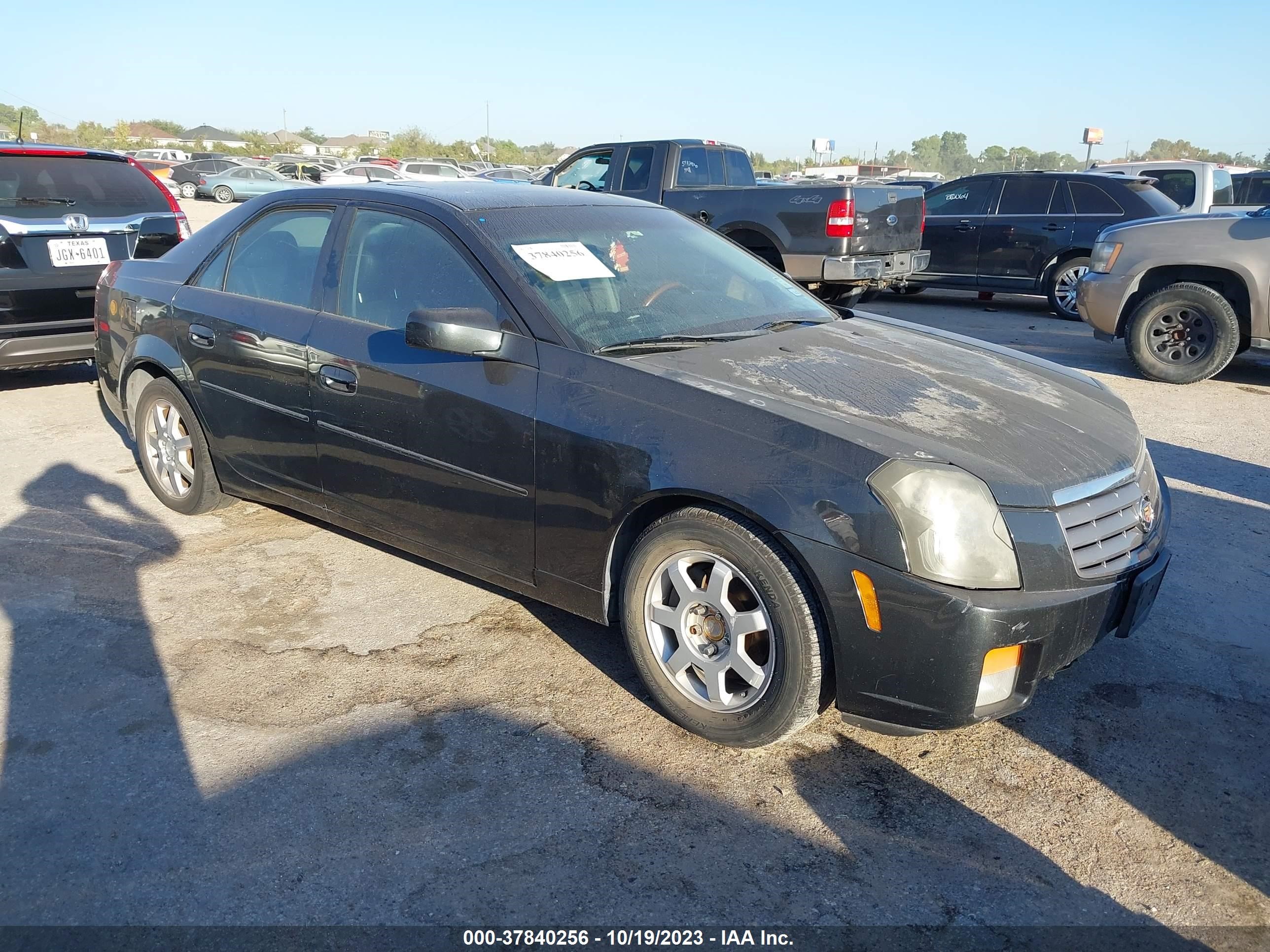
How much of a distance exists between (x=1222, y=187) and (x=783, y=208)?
673 cm

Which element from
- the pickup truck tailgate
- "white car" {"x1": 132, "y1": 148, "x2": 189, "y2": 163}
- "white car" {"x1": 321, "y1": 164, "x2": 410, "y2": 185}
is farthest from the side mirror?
"white car" {"x1": 132, "y1": 148, "x2": 189, "y2": 163}

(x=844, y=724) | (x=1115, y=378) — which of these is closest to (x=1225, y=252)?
(x=1115, y=378)

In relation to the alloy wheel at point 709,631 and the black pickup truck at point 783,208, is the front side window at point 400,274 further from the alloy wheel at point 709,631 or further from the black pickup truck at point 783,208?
the black pickup truck at point 783,208

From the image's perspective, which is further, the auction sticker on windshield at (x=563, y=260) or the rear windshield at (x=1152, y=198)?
the rear windshield at (x=1152, y=198)

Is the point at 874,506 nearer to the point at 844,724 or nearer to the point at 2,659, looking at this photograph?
the point at 844,724

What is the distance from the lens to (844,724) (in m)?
3.21

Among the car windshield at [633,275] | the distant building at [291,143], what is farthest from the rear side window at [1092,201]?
the distant building at [291,143]

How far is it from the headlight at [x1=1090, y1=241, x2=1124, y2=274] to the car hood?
4741 mm

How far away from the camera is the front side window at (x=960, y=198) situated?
474 inches

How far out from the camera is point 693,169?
11.1 metres

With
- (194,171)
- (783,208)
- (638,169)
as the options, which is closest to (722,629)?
(783,208)

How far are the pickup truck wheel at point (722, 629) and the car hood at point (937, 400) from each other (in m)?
0.42

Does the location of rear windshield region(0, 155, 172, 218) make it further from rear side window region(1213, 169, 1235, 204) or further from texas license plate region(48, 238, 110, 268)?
rear side window region(1213, 169, 1235, 204)

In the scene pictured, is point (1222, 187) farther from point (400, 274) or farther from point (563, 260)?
point (400, 274)
